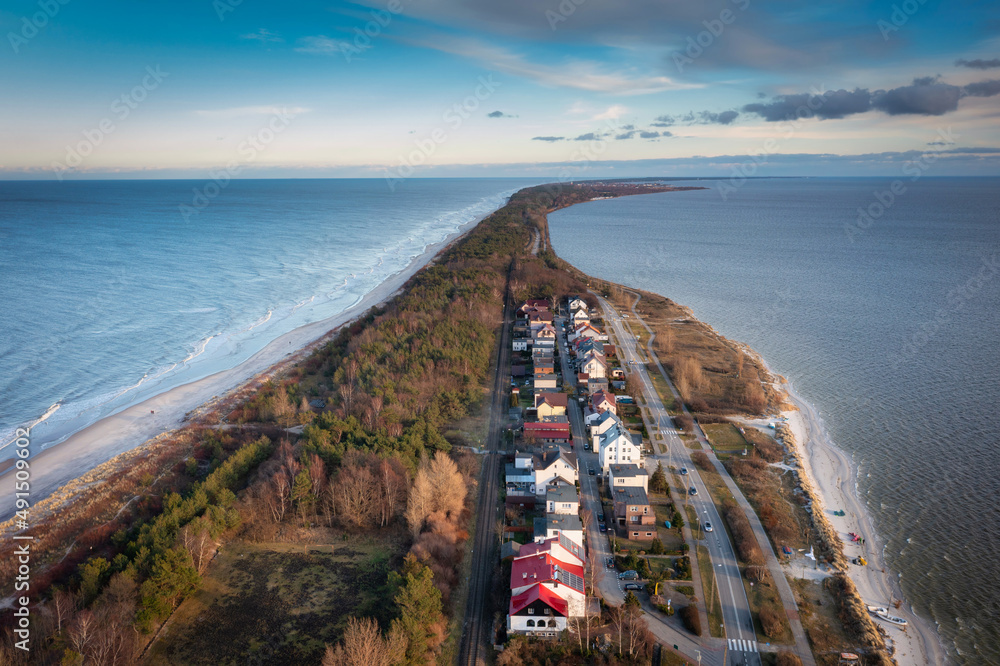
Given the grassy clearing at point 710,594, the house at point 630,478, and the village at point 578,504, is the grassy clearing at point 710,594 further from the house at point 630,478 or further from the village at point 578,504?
the house at point 630,478

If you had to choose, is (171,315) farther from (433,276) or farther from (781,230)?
(781,230)

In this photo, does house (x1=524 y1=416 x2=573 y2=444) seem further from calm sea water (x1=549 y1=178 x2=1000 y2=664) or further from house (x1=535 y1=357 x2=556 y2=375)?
calm sea water (x1=549 y1=178 x2=1000 y2=664)

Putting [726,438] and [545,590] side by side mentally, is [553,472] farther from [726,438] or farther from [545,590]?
[726,438]

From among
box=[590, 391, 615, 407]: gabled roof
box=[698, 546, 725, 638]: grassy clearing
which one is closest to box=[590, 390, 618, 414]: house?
box=[590, 391, 615, 407]: gabled roof

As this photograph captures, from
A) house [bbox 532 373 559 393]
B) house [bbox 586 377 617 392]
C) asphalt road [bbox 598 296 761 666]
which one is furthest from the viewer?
house [bbox 532 373 559 393]

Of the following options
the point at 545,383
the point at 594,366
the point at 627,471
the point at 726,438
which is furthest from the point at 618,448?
the point at 594,366
